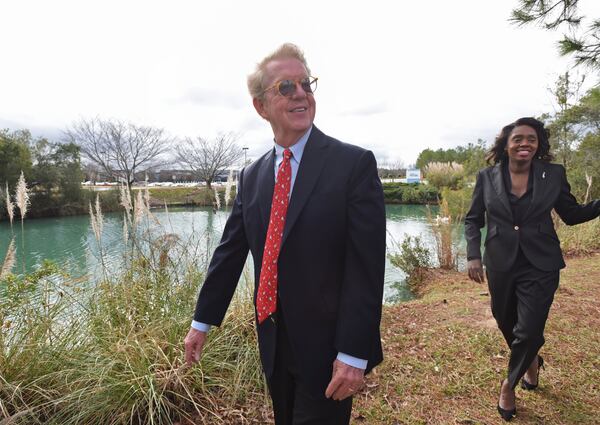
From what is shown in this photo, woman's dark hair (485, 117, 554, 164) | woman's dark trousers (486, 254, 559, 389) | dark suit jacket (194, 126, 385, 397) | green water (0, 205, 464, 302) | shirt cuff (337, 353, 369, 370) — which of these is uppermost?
woman's dark hair (485, 117, 554, 164)

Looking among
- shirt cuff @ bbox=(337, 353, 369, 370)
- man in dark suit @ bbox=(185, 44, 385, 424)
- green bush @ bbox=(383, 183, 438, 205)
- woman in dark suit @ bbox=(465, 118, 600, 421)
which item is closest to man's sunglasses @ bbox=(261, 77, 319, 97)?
man in dark suit @ bbox=(185, 44, 385, 424)

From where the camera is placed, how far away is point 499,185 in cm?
228

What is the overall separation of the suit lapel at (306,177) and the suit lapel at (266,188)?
14cm

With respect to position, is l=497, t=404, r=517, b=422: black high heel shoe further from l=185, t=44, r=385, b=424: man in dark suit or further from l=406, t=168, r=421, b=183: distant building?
l=406, t=168, r=421, b=183: distant building

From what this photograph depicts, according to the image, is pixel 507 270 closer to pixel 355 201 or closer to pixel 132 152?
pixel 355 201

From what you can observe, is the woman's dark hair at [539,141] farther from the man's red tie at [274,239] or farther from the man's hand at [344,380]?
the man's hand at [344,380]

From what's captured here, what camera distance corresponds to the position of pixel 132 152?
27.1 meters

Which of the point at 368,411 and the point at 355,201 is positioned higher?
the point at 355,201

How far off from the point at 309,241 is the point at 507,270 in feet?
5.22

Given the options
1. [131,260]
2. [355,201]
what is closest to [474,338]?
[355,201]

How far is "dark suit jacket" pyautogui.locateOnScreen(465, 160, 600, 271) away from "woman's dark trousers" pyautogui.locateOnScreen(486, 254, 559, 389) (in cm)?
6

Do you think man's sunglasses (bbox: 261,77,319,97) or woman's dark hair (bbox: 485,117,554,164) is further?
woman's dark hair (bbox: 485,117,554,164)

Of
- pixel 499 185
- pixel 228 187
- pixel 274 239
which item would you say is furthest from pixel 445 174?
pixel 274 239

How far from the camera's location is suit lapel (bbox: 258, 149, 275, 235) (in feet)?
4.21
